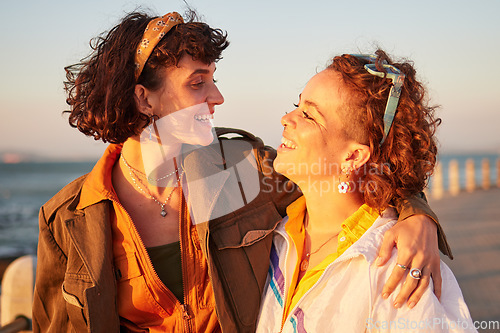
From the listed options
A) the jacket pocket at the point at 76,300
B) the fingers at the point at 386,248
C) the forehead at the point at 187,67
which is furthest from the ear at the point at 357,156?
the jacket pocket at the point at 76,300

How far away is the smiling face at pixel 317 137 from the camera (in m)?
2.47

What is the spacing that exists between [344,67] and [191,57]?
923mm

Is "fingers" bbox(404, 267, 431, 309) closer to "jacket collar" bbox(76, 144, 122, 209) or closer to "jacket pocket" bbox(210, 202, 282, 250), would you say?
"jacket pocket" bbox(210, 202, 282, 250)

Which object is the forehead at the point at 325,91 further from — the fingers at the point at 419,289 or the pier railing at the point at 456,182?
the pier railing at the point at 456,182

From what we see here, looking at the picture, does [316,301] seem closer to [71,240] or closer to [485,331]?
[71,240]

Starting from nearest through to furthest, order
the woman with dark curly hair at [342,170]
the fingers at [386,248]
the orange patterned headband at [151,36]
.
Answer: the fingers at [386,248]
the woman with dark curly hair at [342,170]
the orange patterned headband at [151,36]

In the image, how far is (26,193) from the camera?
Result: 28.4 metres

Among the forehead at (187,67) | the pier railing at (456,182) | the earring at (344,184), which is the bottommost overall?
the pier railing at (456,182)

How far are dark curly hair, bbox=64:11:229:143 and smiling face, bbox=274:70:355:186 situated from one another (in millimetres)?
712

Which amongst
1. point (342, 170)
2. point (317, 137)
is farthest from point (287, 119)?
point (342, 170)

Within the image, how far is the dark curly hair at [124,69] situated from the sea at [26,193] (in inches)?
76.2

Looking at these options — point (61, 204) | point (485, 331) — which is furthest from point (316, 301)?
point (485, 331)

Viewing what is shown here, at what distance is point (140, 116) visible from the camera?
2832 mm

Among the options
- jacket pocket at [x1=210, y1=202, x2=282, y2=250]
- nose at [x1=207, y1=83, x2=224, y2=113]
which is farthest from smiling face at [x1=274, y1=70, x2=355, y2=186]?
nose at [x1=207, y1=83, x2=224, y2=113]
